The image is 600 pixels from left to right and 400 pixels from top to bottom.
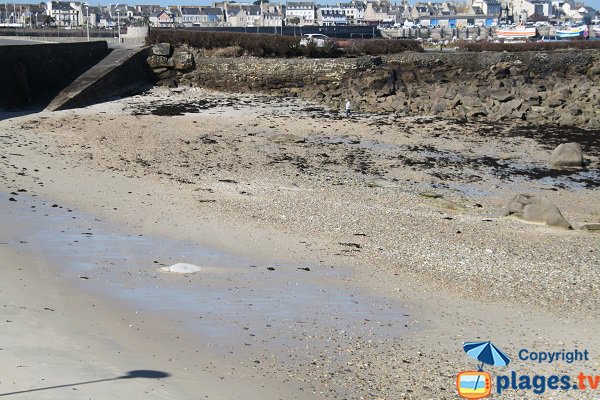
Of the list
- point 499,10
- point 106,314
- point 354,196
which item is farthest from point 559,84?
point 499,10

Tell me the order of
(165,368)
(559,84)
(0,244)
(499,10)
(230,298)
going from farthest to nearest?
(499,10) < (559,84) < (0,244) < (230,298) < (165,368)

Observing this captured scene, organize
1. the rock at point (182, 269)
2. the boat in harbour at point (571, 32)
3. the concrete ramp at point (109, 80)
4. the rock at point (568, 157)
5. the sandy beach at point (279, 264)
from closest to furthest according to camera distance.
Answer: the sandy beach at point (279, 264) < the rock at point (182, 269) < the rock at point (568, 157) < the concrete ramp at point (109, 80) < the boat in harbour at point (571, 32)

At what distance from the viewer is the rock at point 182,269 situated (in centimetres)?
851

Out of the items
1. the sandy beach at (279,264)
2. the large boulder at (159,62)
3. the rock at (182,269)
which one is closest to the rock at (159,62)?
the large boulder at (159,62)

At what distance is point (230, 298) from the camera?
7742mm

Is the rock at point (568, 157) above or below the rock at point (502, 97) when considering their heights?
below

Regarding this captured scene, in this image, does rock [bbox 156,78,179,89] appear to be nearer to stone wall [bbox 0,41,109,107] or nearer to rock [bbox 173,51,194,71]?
rock [bbox 173,51,194,71]

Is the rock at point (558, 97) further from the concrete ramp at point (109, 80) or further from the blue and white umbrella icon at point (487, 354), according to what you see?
the blue and white umbrella icon at point (487, 354)

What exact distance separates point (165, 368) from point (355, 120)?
14.8 meters

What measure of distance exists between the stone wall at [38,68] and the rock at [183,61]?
92.6 inches

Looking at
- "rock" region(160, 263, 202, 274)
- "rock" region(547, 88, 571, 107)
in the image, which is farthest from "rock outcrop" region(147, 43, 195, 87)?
"rock" region(160, 263, 202, 274)

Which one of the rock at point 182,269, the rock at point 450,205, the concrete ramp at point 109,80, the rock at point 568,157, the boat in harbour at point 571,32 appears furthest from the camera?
the boat in harbour at point 571,32

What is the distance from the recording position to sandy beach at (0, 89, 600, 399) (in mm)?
6086

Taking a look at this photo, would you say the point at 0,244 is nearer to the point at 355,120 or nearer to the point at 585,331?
the point at 585,331
